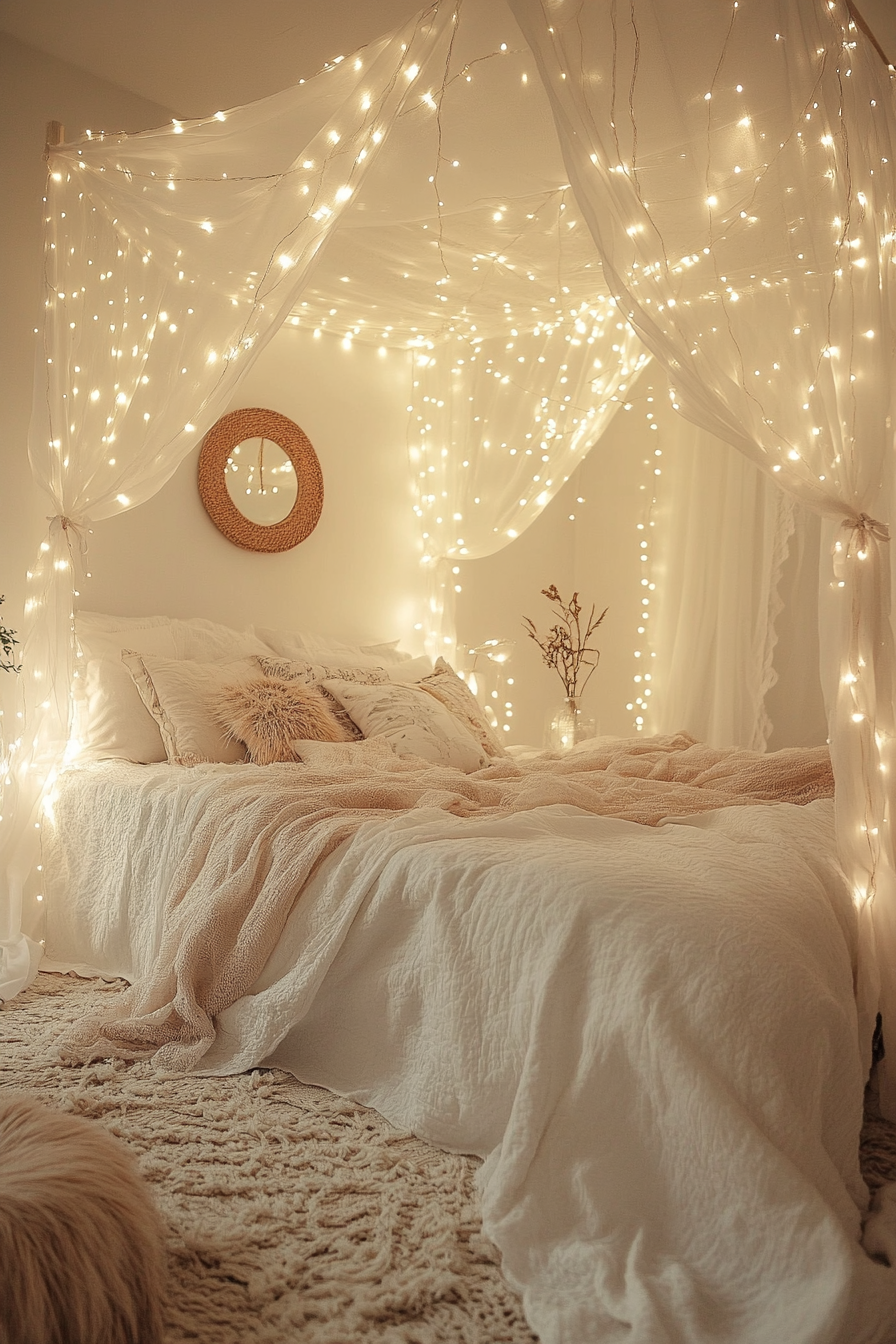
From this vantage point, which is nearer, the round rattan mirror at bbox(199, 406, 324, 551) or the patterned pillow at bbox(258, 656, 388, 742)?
the patterned pillow at bbox(258, 656, 388, 742)

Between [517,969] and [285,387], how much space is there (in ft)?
10.1

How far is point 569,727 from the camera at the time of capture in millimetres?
4570

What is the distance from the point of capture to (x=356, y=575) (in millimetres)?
4512

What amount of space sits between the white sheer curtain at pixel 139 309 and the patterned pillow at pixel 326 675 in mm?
758

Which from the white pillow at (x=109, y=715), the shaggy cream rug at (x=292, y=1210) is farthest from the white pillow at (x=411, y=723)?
the shaggy cream rug at (x=292, y=1210)

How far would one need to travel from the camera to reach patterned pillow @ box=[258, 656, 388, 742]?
346 cm

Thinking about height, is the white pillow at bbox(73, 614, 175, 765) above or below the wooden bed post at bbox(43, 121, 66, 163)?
below

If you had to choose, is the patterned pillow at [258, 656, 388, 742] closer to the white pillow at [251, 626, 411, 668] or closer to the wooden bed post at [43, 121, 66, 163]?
the white pillow at [251, 626, 411, 668]

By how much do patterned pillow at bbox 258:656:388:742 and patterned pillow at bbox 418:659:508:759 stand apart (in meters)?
0.22

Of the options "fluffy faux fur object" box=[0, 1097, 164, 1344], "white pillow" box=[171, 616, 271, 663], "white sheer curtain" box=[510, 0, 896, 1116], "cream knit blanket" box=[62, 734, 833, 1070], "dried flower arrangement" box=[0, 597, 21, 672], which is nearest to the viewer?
"fluffy faux fur object" box=[0, 1097, 164, 1344]

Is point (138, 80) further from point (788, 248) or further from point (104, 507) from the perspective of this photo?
point (788, 248)

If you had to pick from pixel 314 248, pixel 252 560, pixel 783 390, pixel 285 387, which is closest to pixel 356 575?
pixel 252 560

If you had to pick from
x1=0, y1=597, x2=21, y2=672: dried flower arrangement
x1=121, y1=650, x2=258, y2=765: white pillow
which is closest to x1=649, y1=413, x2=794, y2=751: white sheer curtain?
x1=121, y1=650, x2=258, y2=765: white pillow

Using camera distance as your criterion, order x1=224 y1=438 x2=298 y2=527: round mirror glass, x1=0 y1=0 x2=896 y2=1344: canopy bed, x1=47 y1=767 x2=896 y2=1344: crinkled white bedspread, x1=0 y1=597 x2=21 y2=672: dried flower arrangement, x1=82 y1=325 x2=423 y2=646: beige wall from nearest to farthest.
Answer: x1=47 y1=767 x2=896 y2=1344: crinkled white bedspread < x1=0 y1=0 x2=896 y2=1344: canopy bed < x1=0 y1=597 x2=21 y2=672: dried flower arrangement < x1=82 y1=325 x2=423 y2=646: beige wall < x1=224 y1=438 x2=298 y2=527: round mirror glass
